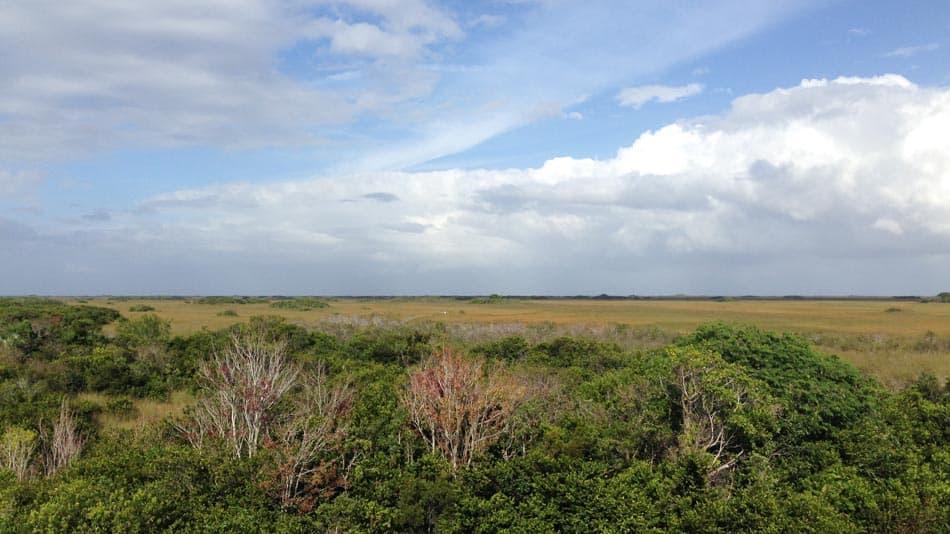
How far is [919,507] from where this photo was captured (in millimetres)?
10609

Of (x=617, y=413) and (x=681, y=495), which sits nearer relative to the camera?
(x=681, y=495)

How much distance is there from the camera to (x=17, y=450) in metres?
12.9

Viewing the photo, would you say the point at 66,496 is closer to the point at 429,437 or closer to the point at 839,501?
the point at 429,437

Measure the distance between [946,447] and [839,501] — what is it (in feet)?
15.1

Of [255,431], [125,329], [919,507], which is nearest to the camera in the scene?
[919,507]

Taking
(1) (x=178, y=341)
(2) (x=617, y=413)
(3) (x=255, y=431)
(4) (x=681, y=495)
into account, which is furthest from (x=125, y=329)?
(4) (x=681, y=495)

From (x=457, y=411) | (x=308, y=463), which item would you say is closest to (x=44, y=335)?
(x=308, y=463)

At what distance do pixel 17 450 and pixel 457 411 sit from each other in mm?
10038

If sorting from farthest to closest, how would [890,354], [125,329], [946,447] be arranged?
[125,329]
[890,354]
[946,447]

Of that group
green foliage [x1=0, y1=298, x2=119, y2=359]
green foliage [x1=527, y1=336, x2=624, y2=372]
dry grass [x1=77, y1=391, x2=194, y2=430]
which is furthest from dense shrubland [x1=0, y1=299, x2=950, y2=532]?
green foliage [x1=0, y1=298, x2=119, y2=359]

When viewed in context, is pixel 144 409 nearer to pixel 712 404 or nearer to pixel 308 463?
pixel 308 463

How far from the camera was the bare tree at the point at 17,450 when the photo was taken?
12.4 meters

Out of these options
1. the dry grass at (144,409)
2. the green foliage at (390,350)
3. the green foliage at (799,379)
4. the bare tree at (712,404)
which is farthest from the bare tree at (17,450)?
the green foliage at (799,379)

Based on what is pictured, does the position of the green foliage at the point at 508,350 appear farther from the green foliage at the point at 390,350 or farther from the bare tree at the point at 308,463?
the bare tree at the point at 308,463
